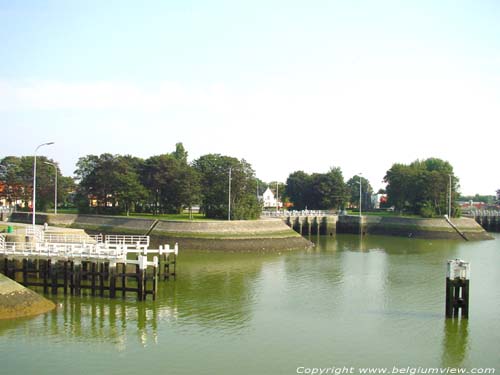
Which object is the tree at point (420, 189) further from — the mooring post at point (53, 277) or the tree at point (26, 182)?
the mooring post at point (53, 277)

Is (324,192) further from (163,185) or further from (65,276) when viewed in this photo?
(65,276)

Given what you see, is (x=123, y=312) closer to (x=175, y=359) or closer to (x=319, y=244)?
(x=175, y=359)

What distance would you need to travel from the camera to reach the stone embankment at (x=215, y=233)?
208 ft

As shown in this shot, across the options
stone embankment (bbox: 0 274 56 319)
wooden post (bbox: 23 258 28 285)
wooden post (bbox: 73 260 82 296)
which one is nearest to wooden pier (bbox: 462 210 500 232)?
wooden post (bbox: 73 260 82 296)

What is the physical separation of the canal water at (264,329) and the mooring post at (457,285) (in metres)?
0.73

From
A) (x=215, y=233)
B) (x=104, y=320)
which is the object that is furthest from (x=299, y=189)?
(x=104, y=320)

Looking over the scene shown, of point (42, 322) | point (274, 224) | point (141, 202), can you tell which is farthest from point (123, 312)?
point (141, 202)

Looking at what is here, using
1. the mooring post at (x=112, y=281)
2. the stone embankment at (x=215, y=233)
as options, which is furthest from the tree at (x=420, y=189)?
the mooring post at (x=112, y=281)

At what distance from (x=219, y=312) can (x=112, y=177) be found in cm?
5505

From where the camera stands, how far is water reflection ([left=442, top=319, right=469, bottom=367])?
78.1 feet

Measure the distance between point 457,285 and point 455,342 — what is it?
401 centimetres

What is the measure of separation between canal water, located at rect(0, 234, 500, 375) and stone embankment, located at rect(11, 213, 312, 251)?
1775cm

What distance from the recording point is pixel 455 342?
26172 millimetres

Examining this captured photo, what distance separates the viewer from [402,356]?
78.6ft
